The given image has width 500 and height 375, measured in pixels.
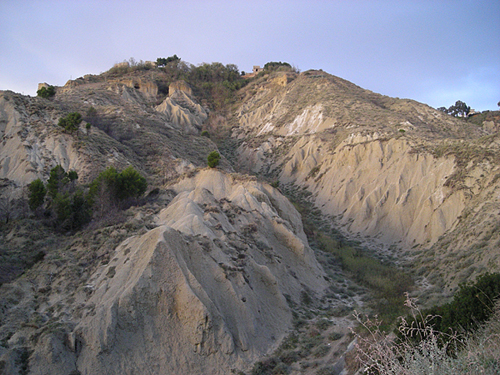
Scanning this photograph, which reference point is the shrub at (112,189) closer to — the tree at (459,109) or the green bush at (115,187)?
the green bush at (115,187)

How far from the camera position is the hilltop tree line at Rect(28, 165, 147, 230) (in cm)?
2256

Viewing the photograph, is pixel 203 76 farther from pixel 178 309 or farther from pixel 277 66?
pixel 178 309

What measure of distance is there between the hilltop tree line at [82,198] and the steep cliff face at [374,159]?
20152 mm

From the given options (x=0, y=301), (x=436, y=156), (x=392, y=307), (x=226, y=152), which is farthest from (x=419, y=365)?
(x=226, y=152)

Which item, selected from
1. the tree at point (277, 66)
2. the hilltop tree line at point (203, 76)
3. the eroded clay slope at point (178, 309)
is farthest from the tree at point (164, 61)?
the eroded clay slope at point (178, 309)

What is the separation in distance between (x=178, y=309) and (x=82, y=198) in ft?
49.8

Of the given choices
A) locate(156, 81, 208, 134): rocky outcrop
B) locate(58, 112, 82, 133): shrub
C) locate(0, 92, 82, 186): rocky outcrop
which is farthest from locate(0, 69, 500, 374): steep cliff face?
locate(156, 81, 208, 134): rocky outcrop

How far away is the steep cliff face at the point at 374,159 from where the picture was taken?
27.9 metres

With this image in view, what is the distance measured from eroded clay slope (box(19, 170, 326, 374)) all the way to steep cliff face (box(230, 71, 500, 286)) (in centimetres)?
1205

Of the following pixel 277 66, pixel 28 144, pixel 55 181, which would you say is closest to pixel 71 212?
pixel 55 181

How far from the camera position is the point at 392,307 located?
54.6ft

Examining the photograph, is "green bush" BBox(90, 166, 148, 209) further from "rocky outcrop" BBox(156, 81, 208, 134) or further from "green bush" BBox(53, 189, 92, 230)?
"rocky outcrop" BBox(156, 81, 208, 134)

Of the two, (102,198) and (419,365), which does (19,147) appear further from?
(419,365)

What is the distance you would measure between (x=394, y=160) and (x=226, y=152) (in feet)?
97.1
